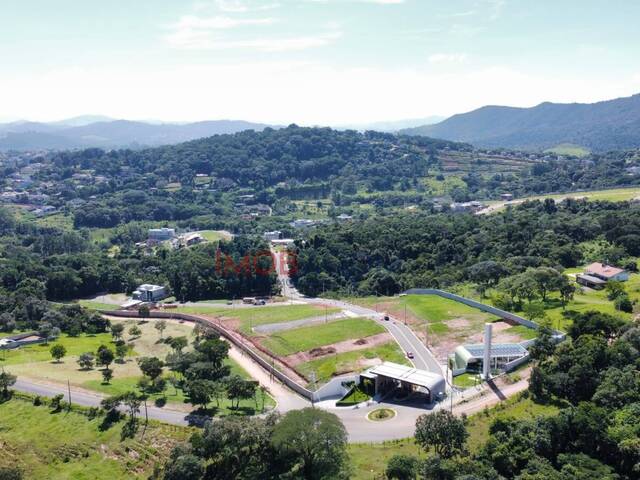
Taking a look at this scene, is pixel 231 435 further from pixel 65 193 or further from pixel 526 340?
pixel 65 193

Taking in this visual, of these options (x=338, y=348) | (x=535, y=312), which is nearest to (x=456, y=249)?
(x=535, y=312)

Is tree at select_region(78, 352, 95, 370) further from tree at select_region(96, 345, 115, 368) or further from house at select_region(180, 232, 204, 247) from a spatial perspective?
house at select_region(180, 232, 204, 247)

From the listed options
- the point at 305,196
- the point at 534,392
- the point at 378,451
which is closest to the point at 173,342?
the point at 378,451

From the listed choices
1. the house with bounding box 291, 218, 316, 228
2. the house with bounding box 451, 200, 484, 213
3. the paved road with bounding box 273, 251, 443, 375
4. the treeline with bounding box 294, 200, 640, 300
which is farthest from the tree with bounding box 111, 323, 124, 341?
the house with bounding box 451, 200, 484, 213

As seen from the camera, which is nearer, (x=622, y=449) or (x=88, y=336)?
(x=622, y=449)

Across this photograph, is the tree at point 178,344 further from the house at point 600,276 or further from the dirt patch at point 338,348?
the house at point 600,276

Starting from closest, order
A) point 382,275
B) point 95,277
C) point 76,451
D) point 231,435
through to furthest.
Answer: point 231,435, point 76,451, point 382,275, point 95,277

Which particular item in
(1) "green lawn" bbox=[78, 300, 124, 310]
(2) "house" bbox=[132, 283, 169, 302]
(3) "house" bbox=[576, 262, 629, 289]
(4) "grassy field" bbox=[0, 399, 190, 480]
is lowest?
(1) "green lawn" bbox=[78, 300, 124, 310]
